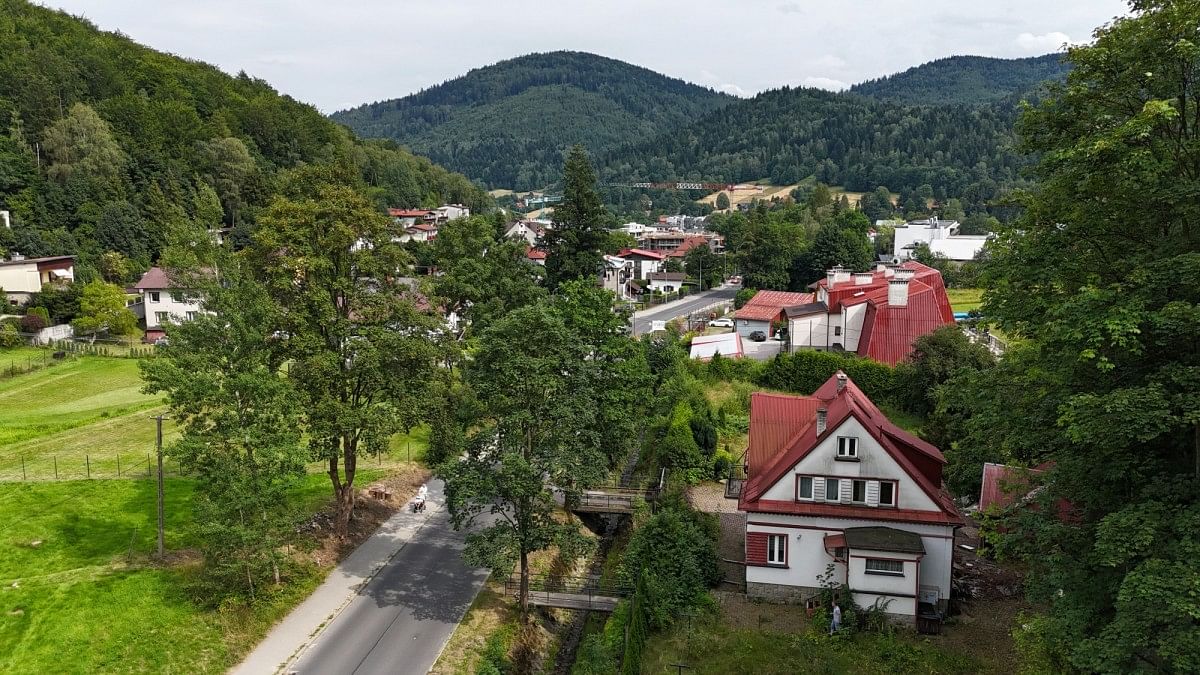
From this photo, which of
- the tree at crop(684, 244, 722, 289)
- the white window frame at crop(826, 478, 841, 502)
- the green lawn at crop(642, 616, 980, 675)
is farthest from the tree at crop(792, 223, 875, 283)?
the green lawn at crop(642, 616, 980, 675)

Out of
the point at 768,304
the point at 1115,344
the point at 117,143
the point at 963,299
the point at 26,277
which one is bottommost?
the point at 963,299

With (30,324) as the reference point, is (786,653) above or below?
below

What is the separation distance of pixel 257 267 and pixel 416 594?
37.0 ft

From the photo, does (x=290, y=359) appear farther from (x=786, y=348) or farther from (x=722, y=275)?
(x=722, y=275)

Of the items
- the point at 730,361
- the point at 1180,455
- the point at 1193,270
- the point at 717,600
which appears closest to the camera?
the point at 1193,270

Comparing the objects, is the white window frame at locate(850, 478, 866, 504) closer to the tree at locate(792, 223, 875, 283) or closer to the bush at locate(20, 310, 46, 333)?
the tree at locate(792, 223, 875, 283)

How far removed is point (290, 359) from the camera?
23.5m

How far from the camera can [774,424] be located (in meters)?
25.9

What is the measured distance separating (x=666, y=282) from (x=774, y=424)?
229 feet

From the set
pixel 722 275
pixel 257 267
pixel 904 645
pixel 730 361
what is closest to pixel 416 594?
pixel 257 267

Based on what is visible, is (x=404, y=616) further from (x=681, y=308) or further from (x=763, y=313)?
(x=681, y=308)

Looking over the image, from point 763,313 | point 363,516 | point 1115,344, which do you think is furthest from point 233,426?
point 763,313

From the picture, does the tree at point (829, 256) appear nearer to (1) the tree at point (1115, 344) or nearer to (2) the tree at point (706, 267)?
(2) the tree at point (706, 267)

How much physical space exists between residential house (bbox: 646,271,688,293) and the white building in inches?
1267
